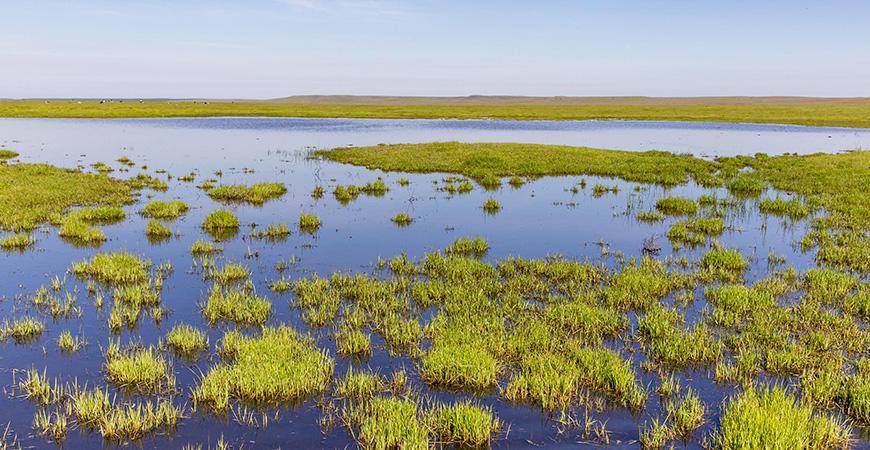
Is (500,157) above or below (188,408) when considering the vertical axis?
above

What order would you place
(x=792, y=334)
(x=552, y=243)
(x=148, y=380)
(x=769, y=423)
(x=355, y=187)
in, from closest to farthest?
1. (x=769, y=423)
2. (x=148, y=380)
3. (x=792, y=334)
4. (x=552, y=243)
5. (x=355, y=187)

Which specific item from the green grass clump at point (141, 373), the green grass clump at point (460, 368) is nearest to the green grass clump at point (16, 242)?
the green grass clump at point (141, 373)

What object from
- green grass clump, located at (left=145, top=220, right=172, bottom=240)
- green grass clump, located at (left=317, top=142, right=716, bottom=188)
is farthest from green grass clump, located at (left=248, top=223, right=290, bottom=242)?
green grass clump, located at (left=317, top=142, right=716, bottom=188)

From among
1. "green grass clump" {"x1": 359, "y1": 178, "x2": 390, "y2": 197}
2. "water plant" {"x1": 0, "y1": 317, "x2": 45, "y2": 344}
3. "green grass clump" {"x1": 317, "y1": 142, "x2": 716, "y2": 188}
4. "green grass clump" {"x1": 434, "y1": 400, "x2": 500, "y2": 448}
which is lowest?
"green grass clump" {"x1": 434, "y1": 400, "x2": 500, "y2": 448}

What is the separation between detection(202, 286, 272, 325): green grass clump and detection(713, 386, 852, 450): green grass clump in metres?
8.59

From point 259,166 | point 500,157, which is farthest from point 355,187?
point 500,157

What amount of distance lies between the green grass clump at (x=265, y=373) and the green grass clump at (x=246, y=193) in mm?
16432

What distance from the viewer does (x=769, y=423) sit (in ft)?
22.1

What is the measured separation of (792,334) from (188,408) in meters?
10.9

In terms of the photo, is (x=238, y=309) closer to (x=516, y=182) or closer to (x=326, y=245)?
(x=326, y=245)

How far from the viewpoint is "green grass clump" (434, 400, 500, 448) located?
23.2ft

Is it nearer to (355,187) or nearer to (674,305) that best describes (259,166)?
(355,187)

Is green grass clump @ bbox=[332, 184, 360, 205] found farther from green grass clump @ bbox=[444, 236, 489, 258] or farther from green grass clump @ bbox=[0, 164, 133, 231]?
green grass clump @ bbox=[444, 236, 489, 258]

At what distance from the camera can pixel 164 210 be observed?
21.3 meters
